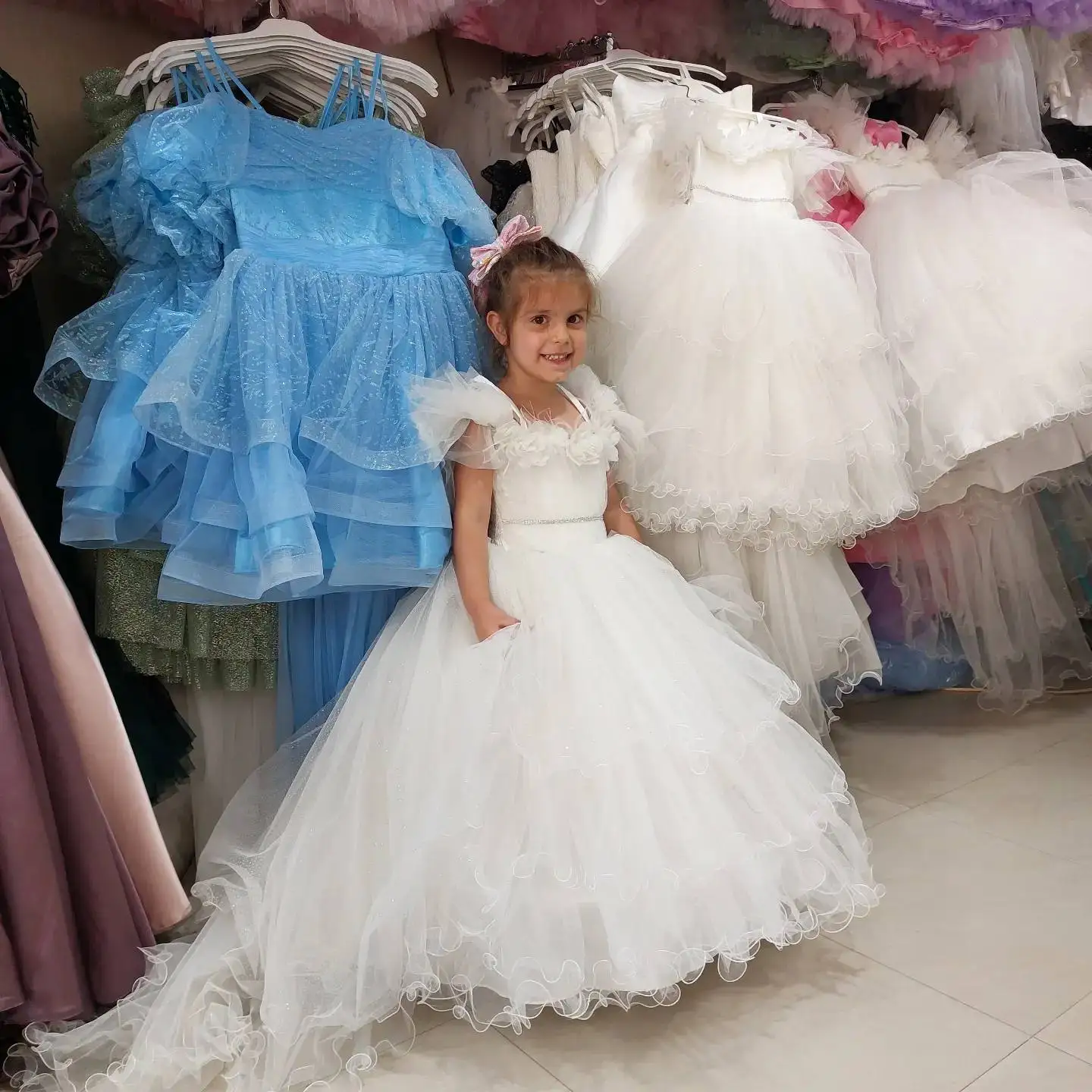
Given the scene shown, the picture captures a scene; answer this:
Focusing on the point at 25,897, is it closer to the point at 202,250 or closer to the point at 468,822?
the point at 468,822

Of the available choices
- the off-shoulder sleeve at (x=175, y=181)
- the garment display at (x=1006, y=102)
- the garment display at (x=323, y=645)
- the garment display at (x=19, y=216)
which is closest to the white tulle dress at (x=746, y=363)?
the garment display at (x=323, y=645)

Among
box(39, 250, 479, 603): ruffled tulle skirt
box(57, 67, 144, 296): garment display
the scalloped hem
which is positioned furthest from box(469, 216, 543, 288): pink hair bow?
box(57, 67, 144, 296): garment display

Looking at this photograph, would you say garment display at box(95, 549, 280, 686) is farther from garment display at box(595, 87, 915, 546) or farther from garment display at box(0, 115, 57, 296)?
garment display at box(595, 87, 915, 546)

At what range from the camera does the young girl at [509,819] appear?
1050 millimetres

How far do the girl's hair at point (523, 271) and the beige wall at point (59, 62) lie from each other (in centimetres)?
74

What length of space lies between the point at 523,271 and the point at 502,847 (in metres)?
0.74

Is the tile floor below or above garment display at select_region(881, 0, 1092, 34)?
below

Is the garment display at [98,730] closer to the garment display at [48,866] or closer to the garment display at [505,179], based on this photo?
the garment display at [48,866]

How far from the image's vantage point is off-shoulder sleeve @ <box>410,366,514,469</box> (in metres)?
1.27

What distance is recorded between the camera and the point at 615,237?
153 cm

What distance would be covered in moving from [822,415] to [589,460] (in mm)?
349

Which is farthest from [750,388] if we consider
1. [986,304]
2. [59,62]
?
[59,62]

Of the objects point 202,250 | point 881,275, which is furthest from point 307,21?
point 881,275

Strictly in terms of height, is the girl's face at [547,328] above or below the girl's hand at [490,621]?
above
